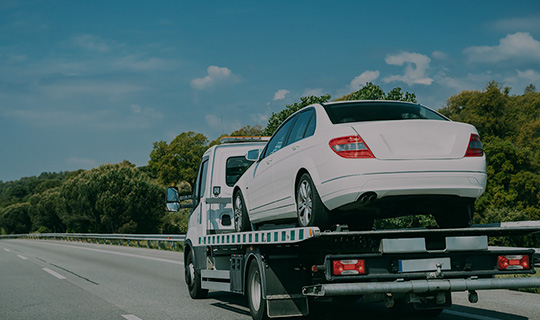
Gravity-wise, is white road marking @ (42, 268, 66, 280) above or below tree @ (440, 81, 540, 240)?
below

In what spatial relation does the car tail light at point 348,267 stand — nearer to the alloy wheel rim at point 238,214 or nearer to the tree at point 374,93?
the alloy wheel rim at point 238,214

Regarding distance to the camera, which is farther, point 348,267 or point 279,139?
point 279,139

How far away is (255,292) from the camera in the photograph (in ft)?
23.8

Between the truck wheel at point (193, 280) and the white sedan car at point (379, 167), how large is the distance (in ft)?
12.4

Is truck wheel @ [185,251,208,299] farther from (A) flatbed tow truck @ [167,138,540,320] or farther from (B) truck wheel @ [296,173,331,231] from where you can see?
(B) truck wheel @ [296,173,331,231]

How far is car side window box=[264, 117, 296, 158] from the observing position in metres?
7.56

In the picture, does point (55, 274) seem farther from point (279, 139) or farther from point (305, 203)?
point (305, 203)

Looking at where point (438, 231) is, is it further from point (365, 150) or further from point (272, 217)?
point (272, 217)

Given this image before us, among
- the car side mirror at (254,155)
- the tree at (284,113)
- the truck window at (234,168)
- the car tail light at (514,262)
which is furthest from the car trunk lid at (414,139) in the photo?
the tree at (284,113)

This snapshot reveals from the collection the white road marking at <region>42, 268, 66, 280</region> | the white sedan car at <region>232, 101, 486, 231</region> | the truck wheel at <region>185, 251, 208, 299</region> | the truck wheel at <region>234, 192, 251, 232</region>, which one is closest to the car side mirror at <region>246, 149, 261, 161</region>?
the truck wheel at <region>234, 192, 251, 232</region>

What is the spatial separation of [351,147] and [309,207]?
34.2 inches

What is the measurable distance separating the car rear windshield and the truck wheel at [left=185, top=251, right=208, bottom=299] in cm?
443

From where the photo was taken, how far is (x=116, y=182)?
207 ft

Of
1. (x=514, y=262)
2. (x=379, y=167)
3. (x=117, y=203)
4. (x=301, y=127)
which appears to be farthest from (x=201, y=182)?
(x=117, y=203)
